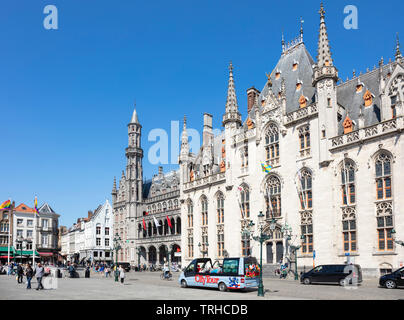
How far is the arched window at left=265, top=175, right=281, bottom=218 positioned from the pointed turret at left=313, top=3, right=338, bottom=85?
10.7 metres

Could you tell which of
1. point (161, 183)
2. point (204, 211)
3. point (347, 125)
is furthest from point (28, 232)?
point (347, 125)

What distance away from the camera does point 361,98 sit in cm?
3741

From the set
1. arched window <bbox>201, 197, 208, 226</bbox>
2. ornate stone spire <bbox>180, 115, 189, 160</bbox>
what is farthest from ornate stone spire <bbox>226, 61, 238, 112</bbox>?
arched window <bbox>201, 197, 208, 226</bbox>

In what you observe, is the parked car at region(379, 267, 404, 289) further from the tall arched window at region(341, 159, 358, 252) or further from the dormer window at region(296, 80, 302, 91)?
the dormer window at region(296, 80, 302, 91)

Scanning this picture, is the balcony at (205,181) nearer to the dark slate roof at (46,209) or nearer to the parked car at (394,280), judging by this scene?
the parked car at (394,280)

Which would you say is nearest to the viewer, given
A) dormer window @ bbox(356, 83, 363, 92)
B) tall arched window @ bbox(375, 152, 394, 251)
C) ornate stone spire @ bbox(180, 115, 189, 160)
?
tall arched window @ bbox(375, 152, 394, 251)

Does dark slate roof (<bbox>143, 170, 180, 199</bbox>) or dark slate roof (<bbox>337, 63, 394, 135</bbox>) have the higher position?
dark slate roof (<bbox>337, 63, 394, 135</bbox>)

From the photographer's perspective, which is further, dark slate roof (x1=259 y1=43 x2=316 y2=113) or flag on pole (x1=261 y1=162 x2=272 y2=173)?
dark slate roof (x1=259 y1=43 x2=316 y2=113)

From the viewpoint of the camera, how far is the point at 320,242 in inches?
1409

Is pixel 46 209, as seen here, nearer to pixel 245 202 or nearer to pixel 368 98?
pixel 245 202

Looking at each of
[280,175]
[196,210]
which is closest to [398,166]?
[280,175]

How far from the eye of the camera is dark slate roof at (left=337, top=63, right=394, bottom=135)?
115 feet

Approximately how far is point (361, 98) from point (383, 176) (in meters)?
8.74

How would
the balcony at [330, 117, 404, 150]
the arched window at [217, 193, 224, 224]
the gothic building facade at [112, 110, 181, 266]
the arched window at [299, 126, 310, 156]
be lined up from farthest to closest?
1. the gothic building facade at [112, 110, 181, 266]
2. the arched window at [217, 193, 224, 224]
3. the arched window at [299, 126, 310, 156]
4. the balcony at [330, 117, 404, 150]
